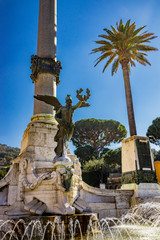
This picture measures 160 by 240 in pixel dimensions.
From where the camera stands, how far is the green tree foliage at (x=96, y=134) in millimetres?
39906

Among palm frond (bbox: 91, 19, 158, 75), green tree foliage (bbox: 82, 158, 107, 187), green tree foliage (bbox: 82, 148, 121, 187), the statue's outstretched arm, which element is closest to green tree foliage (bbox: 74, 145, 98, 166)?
green tree foliage (bbox: 82, 148, 121, 187)

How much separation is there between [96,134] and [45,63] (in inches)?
1136

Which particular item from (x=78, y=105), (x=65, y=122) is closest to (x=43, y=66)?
(x=78, y=105)

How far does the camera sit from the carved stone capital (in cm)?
1230

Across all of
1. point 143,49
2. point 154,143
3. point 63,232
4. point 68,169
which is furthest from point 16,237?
point 154,143

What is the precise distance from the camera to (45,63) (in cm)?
1245

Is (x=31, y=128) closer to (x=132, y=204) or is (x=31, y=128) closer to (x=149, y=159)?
(x=132, y=204)

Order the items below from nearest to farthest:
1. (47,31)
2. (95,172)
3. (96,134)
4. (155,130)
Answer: (47,31), (95,172), (155,130), (96,134)

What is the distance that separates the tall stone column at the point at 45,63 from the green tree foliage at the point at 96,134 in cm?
2744

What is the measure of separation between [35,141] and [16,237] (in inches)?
Answer: 173

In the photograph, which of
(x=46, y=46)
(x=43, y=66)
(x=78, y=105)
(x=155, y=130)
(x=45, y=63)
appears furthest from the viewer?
(x=155, y=130)

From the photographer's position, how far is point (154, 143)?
3759cm

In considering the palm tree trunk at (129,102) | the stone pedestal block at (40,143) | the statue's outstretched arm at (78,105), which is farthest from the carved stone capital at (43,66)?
the palm tree trunk at (129,102)

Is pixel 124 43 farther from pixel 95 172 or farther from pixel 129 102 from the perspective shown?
pixel 95 172
